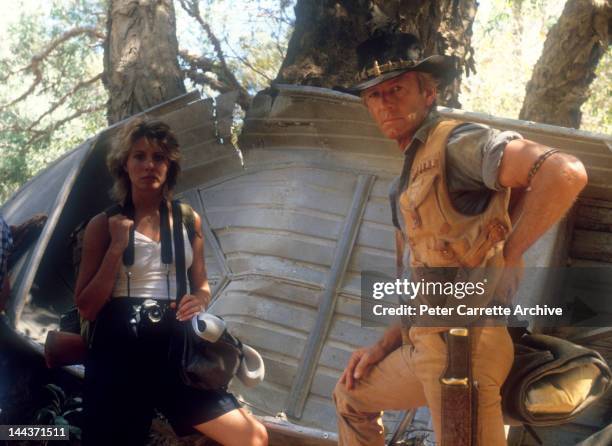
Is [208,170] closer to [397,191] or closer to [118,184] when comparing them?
[118,184]

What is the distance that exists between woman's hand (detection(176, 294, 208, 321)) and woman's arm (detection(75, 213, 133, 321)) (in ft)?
1.02

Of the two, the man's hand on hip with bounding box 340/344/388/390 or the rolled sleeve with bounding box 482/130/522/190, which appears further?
the man's hand on hip with bounding box 340/344/388/390

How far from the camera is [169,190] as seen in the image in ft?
11.8

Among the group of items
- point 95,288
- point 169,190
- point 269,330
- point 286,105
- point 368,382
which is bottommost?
point 269,330

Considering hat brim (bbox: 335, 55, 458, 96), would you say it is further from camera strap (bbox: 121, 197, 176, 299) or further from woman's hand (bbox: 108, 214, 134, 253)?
woman's hand (bbox: 108, 214, 134, 253)

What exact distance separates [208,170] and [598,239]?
11.0 ft

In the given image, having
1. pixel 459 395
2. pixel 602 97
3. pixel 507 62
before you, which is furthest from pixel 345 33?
pixel 507 62

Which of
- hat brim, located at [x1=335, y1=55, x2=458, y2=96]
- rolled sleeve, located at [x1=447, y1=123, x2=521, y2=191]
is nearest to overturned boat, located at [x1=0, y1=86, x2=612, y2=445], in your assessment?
hat brim, located at [x1=335, y1=55, x2=458, y2=96]

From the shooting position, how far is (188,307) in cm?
320

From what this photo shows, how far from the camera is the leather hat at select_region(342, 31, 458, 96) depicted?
2920 mm

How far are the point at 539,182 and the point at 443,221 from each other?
15.6 inches

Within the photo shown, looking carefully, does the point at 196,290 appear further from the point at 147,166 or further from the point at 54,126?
the point at 54,126

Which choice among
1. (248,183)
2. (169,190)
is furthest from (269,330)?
(169,190)

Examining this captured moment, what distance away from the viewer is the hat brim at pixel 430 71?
2900mm
